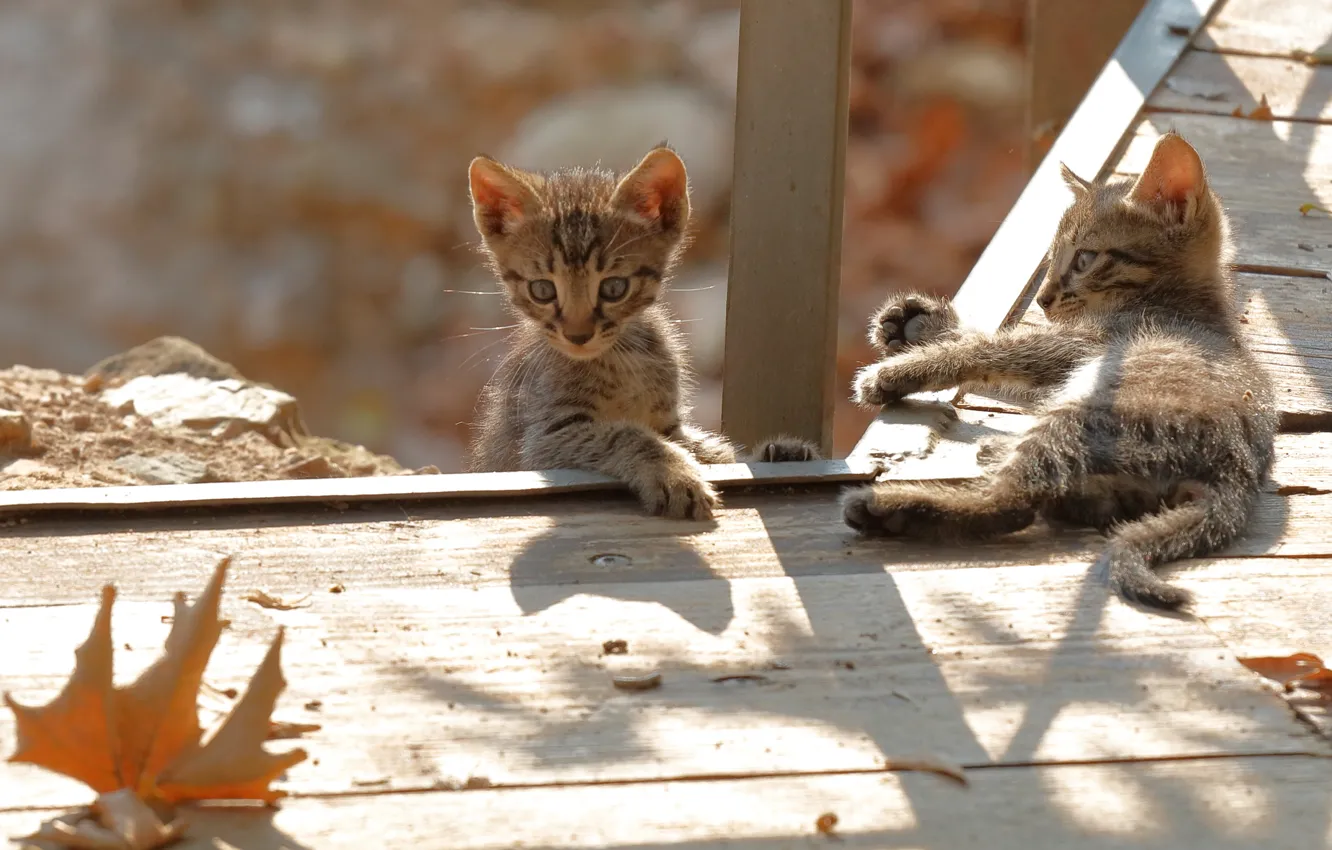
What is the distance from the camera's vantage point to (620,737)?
1846 millimetres

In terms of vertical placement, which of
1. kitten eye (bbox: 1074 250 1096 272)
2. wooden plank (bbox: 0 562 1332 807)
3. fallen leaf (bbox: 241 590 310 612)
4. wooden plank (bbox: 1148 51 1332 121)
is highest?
wooden plank (bbox: 1148 51 1332 121)

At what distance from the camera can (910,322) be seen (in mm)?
3664

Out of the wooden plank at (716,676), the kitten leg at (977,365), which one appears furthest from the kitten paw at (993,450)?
the wooden plank at (716,676)

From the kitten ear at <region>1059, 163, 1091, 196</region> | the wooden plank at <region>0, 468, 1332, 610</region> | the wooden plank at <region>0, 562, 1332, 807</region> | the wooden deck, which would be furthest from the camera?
the kitten ear at <region>1059, 163, 1091, 196</region>

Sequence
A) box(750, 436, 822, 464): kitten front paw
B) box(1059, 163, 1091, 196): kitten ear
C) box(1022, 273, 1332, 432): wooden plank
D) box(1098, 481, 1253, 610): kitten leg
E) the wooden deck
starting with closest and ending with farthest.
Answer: the wooden deck, box(1098, 481, 1253, 610): kitten leg, box(750, 436, 822, 464): kitten front paw, box(1022, 273, 1332, 432): wooden plank, box(1059, 163, 1091, 196): kitten ear

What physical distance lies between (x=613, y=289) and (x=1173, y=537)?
5.35 ft

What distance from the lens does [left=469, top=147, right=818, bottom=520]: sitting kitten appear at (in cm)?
357

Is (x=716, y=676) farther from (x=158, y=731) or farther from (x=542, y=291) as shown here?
(x=542, y=291)

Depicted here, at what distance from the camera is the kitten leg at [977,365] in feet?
10.6

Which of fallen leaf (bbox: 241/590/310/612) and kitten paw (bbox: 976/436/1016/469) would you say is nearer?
fallen leaf (bbox: 241/590/310/612)

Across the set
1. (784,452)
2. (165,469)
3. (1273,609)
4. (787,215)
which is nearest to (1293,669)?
(1273,609)

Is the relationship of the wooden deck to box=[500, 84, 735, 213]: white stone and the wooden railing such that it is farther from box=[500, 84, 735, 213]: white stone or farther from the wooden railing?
box=[500, 84, 735, 213]: white stone

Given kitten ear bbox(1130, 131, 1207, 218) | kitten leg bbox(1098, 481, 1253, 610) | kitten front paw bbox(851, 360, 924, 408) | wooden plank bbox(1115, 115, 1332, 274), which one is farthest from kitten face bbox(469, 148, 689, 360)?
wooden plank bbox(1115, 115, 1332, 274)

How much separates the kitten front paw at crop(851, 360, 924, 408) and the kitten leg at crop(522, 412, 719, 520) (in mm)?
455
